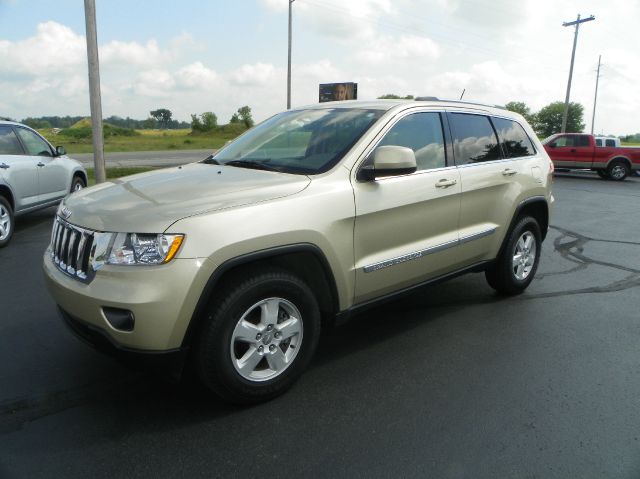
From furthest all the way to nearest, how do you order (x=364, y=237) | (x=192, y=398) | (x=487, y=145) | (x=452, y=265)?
1. (x=487, y=145)
2. (x=452, y=265)
3. (x=364, y=237)
4. (x=192, y=398)

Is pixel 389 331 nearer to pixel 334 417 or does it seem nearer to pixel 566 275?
pixel 334 417

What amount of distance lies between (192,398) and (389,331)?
1729 mm

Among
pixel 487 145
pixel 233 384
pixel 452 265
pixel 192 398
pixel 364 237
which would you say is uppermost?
pixel 487 145

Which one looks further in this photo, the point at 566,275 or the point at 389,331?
the point at 566,275

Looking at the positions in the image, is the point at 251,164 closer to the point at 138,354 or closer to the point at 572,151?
the point at 138,354

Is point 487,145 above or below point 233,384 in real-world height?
above

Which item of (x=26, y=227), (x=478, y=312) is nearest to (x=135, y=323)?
(x=478, y=312)

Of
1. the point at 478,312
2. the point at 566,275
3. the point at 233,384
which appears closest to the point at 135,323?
the point at 233,384

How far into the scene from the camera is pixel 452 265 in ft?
14.0

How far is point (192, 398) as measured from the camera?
3217mm

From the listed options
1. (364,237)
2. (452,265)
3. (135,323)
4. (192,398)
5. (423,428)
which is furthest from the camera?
(452,265)

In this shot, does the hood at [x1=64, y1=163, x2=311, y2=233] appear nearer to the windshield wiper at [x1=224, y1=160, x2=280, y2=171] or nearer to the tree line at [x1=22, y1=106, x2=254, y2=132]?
the windshield wiper at [x1=224, y1=160, x2=280, y2=171]

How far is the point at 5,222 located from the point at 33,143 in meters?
1.74

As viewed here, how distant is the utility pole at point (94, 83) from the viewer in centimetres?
1080
